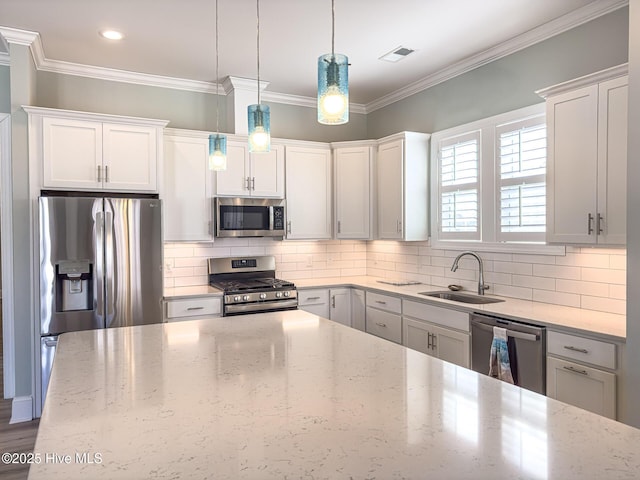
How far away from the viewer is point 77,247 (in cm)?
334

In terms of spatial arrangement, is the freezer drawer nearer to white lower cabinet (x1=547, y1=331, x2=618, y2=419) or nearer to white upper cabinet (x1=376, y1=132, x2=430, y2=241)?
white upper cabinet (x1=376, y1=132, x2=430, y2=241)

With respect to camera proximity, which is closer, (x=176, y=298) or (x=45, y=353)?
(x=45, y=353)

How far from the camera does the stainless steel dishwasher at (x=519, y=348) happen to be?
2.67m

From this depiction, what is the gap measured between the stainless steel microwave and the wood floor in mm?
2053

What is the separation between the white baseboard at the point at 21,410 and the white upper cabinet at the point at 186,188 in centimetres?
161

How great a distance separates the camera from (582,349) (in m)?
2.47

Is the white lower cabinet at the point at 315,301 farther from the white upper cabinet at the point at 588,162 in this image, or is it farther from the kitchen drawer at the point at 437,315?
the white upper cabinet at the point at 588,162

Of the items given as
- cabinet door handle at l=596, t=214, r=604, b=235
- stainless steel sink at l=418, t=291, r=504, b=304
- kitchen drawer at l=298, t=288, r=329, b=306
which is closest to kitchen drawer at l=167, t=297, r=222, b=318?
kitchen drawer at l=298, t=288, r=329, b=306

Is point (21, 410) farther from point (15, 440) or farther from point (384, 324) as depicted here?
point (384, 324)

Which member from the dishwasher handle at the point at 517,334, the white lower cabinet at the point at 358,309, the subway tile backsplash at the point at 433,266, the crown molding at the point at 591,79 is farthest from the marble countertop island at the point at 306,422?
the white lower cabinet at the point at 358,309

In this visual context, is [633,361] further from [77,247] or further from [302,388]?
[77,247]

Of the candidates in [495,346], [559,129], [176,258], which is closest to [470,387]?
[495,346]

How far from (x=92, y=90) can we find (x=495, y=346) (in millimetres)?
3921

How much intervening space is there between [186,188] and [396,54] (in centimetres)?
215
